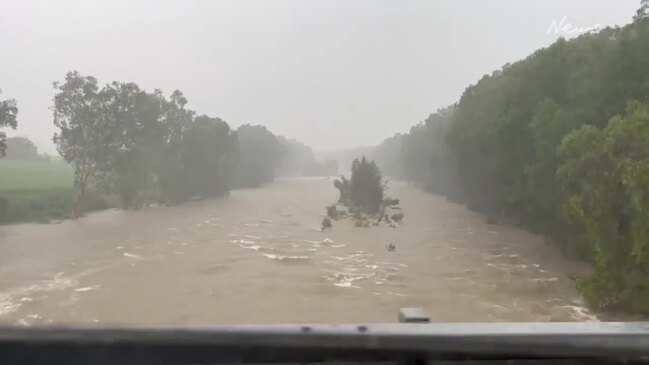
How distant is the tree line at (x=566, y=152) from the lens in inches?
252

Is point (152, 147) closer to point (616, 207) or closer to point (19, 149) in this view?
point (19, 149)

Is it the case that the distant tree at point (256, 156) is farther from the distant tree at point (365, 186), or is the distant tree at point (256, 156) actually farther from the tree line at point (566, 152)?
the tree line at point (566, 152)

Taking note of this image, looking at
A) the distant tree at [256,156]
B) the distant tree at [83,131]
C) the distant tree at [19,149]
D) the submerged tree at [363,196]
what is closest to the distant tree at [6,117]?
the distant tree at [19,149]

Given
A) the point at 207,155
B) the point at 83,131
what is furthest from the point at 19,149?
the point at 207,155

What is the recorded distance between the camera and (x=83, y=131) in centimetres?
841

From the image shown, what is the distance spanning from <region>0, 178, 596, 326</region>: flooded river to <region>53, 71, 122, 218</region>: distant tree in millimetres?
695

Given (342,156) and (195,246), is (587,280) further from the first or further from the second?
(195,246)

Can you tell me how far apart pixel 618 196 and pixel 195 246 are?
6.44m

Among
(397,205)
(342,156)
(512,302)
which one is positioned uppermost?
(342,156)

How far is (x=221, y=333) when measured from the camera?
4.00ft

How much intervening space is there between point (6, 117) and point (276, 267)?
415 centimetres

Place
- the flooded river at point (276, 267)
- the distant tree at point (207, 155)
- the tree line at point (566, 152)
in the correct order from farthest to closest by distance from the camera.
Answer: the distant tree at point (207, 155) < the flooded river at point (276, 267) < the tree line at point (566, 152)

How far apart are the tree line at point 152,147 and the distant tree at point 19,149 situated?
3.18ft

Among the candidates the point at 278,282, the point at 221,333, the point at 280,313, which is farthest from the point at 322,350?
the point at 278,282
